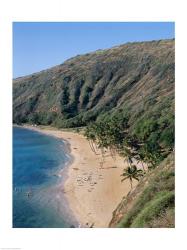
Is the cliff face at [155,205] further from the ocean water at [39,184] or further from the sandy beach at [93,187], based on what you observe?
the ocean water at [39,184]

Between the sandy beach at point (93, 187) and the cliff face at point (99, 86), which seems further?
the cliff face at point (99, 86)

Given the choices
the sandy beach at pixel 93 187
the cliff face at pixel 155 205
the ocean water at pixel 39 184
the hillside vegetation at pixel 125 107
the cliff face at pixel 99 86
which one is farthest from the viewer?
the cliff face at pixel 99 86

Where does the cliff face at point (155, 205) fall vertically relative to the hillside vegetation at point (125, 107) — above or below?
below

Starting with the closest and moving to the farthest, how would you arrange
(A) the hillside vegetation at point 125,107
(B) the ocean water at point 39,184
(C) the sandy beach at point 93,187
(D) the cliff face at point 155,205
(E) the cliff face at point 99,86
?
(D) the cliff face at point 155,205 < (A) the hillside vegetation at point 125,107 < (C) the sandy beach at point 93,187 < (B) the ocean water at point 39,184 < (E) the cliff face at point 99,86

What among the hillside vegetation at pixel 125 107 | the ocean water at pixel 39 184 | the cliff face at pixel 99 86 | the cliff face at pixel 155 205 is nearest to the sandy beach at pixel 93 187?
the ocean water at pixel 39 184

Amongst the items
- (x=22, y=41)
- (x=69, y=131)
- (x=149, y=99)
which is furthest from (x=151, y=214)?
(x=69, y=131)
